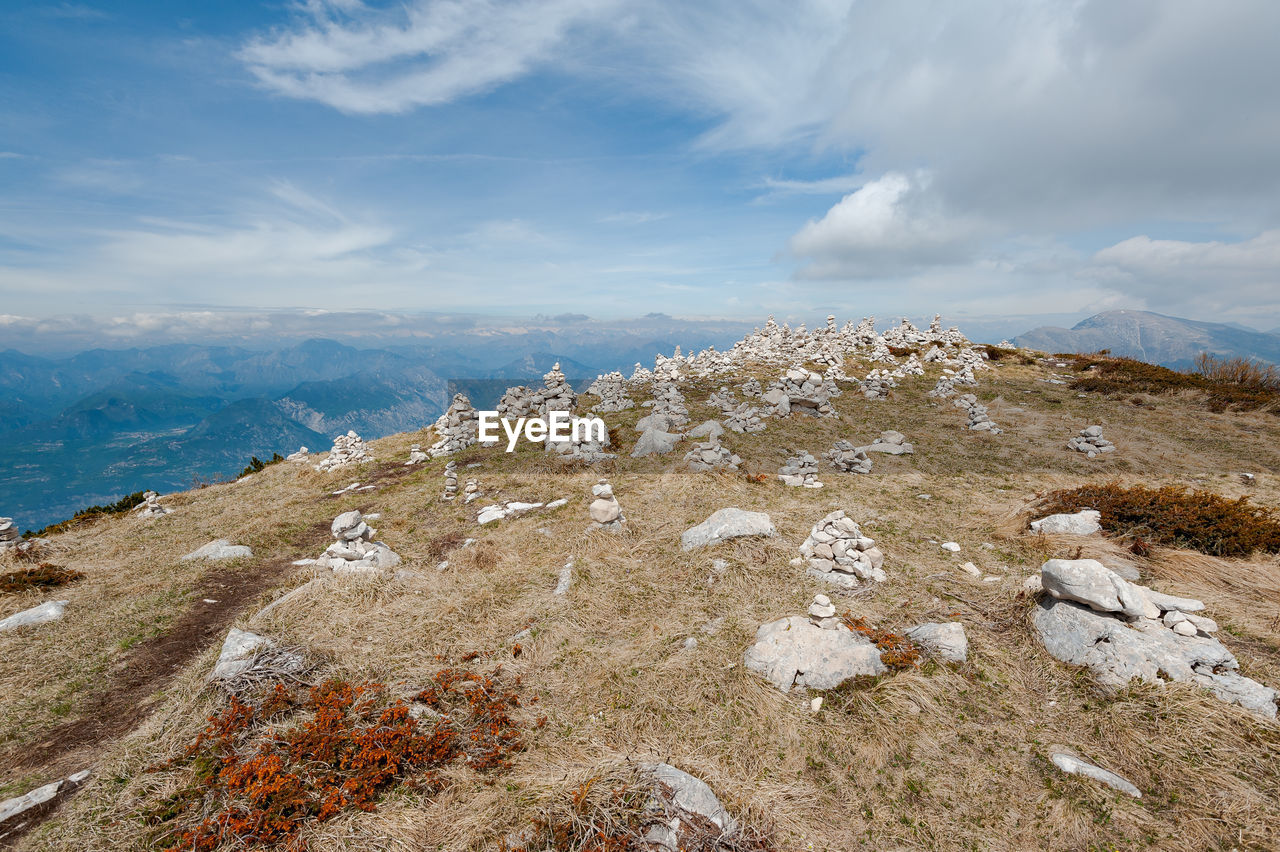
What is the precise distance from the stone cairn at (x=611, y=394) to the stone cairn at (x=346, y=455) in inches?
589

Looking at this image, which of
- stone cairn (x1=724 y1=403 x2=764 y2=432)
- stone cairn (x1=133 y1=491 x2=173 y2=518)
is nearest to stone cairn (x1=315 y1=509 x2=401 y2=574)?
stone cairn (x1=133 y1=491 x2=173 y2=518)

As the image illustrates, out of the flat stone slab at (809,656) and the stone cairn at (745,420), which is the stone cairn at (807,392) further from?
the flat stone slab at (809,656)

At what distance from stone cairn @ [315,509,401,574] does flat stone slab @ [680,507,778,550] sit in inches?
379

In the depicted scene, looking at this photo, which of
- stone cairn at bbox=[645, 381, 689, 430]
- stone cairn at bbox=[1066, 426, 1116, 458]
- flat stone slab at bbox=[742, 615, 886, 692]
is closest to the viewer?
flat stone slab at bbox=[742, 615, 886, 692]

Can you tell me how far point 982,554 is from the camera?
13.2 metres

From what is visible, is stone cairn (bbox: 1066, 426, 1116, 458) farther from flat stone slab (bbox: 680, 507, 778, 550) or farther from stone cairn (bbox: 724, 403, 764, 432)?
flat stone slab (bbox: 680, 507, 778, 550)

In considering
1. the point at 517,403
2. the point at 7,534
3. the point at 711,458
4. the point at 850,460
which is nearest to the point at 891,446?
the point at 850,460

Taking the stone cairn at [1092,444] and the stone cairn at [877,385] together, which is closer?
the stone cairn at [1092,444]

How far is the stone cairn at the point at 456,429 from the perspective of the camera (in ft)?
96.1

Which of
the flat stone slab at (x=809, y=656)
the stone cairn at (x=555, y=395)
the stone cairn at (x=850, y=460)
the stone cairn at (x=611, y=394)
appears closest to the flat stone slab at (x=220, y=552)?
the stone cairn at (x=555, y=395)

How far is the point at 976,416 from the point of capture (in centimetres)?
2786

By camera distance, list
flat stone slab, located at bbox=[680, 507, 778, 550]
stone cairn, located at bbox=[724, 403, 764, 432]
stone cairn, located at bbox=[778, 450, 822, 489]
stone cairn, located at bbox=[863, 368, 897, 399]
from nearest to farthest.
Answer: flat stone slab, located at bbox=[680, 507, 778, 550]
stone cairn, located at bbox=[778, 450, 822, 489]
stone cairn, located at bbox=[724, 403, 764, 432]
stone cairn, located at bbox=[863, 368, 897, 399]

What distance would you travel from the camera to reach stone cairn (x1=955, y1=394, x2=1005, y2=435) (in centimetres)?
2653

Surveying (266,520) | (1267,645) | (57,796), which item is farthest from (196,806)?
(1267,645)
